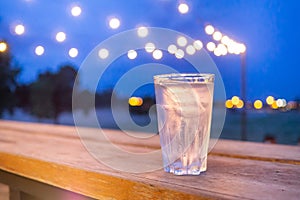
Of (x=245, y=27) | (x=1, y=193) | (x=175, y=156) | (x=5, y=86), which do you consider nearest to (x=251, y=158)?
(x=175, y=156)

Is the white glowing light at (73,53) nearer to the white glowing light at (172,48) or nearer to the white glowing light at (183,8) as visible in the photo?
the white glowing light at (183,8)

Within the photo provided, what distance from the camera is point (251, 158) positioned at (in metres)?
0.82

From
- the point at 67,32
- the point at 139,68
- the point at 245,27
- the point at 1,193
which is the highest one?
the point at 245,27

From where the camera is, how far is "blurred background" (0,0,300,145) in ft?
4.85

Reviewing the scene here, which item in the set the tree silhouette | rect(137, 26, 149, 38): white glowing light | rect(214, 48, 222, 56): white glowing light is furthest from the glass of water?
the tree silhouette

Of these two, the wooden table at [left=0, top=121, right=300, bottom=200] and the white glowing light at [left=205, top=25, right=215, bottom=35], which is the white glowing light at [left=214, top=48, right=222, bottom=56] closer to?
the white glowing light at [left=205, top=25, right=215, bottom=35]

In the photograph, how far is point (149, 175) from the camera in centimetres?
64

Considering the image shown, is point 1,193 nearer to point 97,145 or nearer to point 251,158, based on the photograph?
point 97,145

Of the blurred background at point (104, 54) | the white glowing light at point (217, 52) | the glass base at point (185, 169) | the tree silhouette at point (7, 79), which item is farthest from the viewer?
the tree silhouette at point (7, 79)

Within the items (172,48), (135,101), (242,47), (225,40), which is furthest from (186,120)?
(242,47)

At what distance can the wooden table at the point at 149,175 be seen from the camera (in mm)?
524

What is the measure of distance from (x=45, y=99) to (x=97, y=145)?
6.48 meters

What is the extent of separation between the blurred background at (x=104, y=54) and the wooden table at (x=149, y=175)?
178 millimetres

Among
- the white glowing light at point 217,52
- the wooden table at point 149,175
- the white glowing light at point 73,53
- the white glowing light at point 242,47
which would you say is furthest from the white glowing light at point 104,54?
the white glowing light at point 242,47
